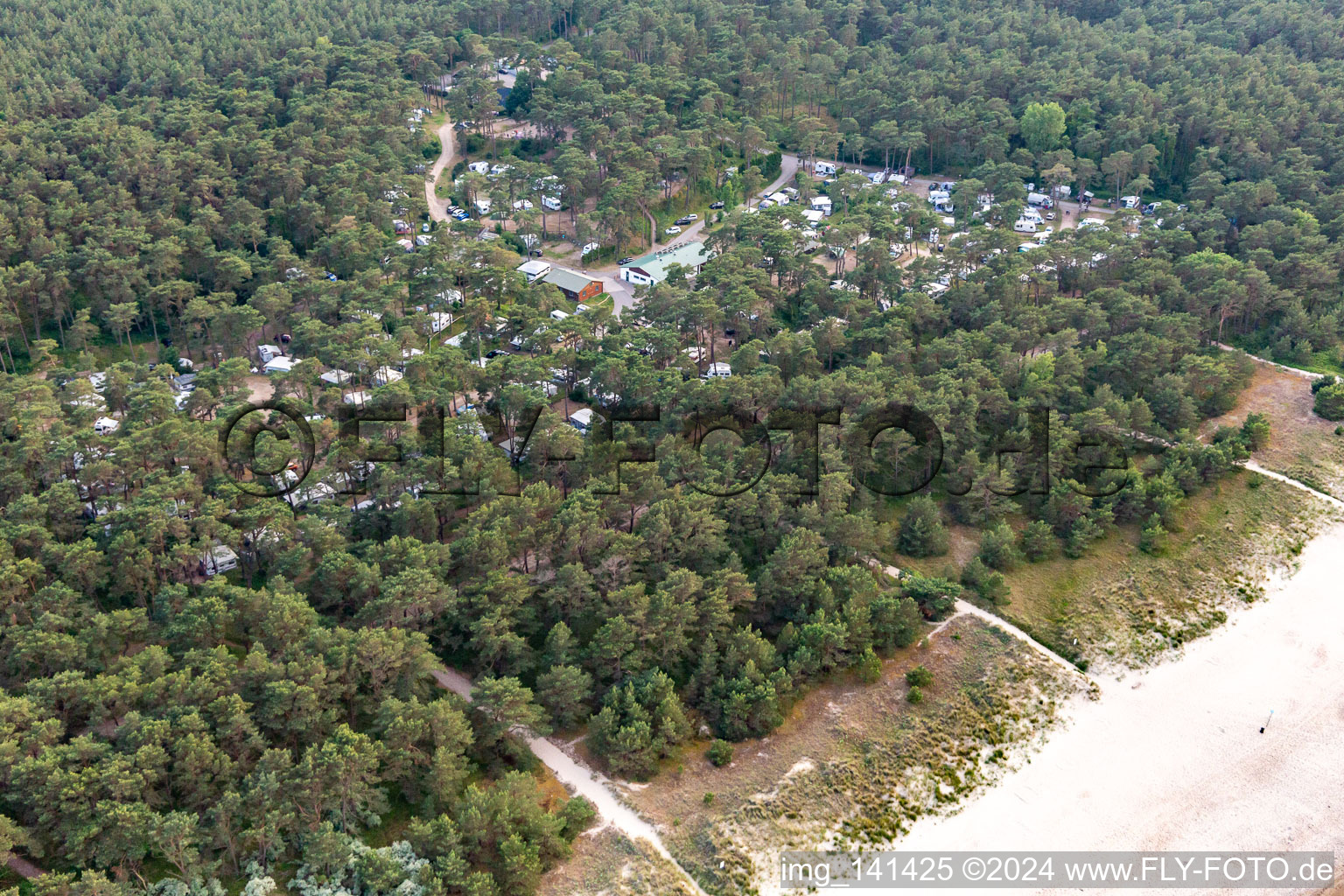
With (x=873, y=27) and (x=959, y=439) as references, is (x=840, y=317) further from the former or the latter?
(x=873, y=27)

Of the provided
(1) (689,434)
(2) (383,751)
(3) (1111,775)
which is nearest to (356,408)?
(1) (689,434)

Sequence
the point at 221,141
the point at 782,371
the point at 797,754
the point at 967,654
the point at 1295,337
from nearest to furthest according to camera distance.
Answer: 1. the point at 797,754
2. the point at 967,654
3. the point at 782,371
4. the point at 1295,337
5. the point at 221,141

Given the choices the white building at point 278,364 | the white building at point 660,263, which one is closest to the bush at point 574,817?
the white building at point 278,364

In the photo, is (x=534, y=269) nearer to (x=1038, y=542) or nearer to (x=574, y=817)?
(x=1038, y=542)

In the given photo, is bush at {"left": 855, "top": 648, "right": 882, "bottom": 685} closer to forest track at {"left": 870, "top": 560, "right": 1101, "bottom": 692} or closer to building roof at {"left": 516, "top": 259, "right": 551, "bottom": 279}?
forest track at {"left": 870, "top": 560, "right": 1101, "bottom": 692}

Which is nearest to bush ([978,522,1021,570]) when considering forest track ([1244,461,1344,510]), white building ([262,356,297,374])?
forest track ([1244,461,1344,510])

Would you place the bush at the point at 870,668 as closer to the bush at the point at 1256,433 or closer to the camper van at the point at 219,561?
the bush at the point at 1256,433

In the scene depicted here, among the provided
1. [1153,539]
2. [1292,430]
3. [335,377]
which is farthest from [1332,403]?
[335,377]

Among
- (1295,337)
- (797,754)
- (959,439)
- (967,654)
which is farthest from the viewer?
(1295,337)
